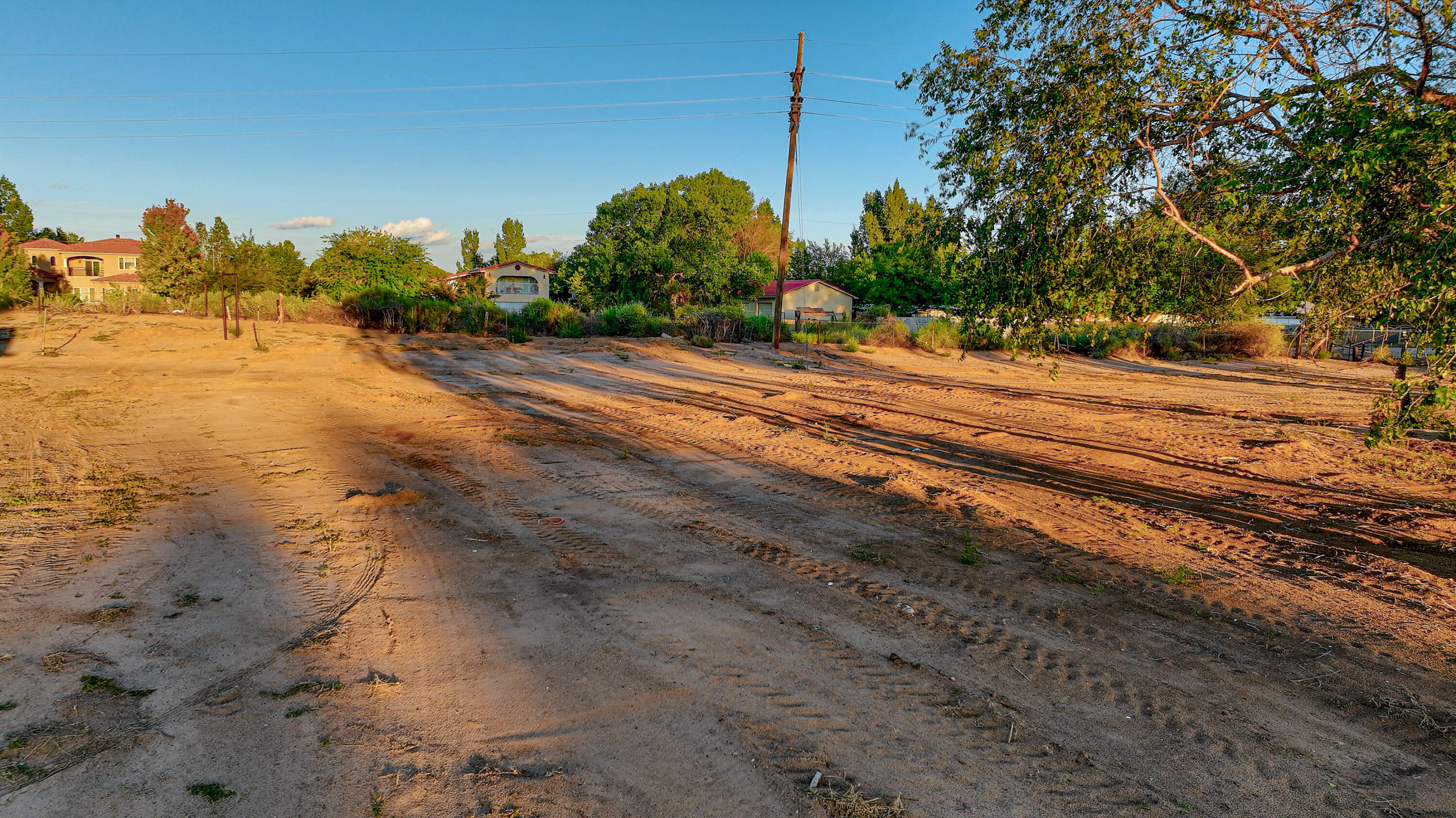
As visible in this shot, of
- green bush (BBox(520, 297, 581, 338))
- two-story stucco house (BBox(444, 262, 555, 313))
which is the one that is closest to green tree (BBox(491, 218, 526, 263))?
two-story stucco house (BBox(444, 262, 555, 313))

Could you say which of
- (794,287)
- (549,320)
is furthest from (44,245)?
(794,287)

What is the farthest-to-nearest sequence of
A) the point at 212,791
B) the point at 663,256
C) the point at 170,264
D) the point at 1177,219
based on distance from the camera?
the point at 663,256 < the point at 170,264 < the point at 1177,219 < the point at 212,791

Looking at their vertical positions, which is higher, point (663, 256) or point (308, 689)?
point (663, 256)

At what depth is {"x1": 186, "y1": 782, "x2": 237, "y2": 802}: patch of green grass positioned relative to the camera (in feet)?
9.24

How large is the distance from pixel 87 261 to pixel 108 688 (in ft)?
273

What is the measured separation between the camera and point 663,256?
44.6m

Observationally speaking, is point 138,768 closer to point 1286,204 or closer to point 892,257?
point 1286,204

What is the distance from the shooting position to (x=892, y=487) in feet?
26.8

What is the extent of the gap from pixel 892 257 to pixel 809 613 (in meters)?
54.5

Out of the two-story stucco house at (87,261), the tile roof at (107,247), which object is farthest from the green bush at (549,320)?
the tile roof at (107,247)

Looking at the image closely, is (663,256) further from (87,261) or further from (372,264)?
(87,261)

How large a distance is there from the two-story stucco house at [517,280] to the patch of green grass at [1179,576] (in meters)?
60.1

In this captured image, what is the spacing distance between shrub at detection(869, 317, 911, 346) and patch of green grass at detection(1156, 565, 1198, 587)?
2444cm

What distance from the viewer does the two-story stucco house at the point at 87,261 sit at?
5888 centimetres
